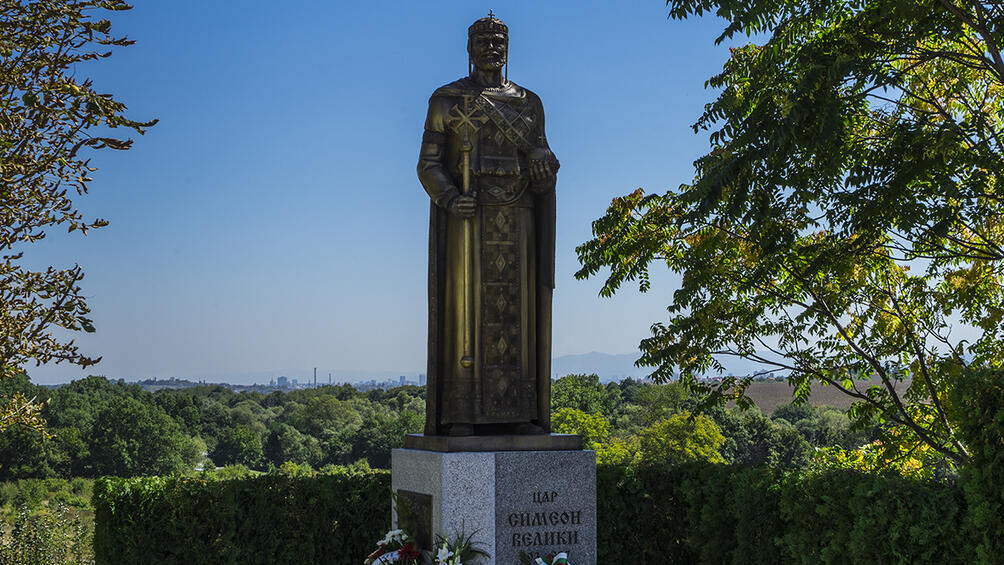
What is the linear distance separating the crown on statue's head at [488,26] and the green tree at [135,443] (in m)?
48.6

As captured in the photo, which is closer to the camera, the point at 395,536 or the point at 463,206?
the point at 395,536

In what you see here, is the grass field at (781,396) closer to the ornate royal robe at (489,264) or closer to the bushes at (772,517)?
the bushes at (772,517)

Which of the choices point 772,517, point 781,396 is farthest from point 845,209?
point 781,396

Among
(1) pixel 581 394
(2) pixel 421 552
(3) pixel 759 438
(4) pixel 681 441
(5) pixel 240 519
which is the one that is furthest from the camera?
(3) pixel 759 438

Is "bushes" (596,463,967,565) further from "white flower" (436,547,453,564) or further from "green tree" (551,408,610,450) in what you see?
"green tree" (551,408,610,450)

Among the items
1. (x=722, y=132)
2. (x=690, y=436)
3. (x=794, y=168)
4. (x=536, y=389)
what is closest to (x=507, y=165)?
(x=536, y=389)

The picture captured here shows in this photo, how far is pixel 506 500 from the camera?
6.35 metres

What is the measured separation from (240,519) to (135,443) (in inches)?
1921

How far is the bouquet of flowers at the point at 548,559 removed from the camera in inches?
244

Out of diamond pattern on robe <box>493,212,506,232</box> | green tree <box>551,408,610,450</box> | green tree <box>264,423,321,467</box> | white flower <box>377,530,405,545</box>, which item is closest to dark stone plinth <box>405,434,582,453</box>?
white flower <box>377,530,405,545</box>

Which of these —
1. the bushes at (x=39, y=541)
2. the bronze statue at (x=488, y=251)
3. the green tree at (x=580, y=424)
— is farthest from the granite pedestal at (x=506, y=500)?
the green tree at (x=580, y=424)

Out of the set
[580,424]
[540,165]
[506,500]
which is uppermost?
[540,165]

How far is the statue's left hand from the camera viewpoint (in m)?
6.96

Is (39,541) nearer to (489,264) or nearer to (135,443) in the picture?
(489,264)
